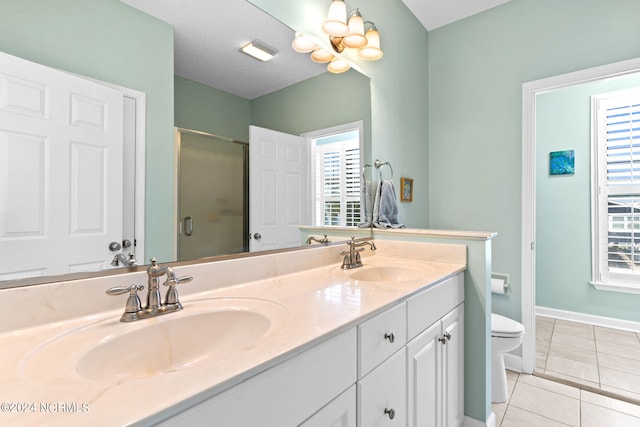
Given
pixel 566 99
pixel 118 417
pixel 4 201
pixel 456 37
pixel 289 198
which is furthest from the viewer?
pixel 566 99

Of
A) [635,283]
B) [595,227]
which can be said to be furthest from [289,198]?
[635,283]

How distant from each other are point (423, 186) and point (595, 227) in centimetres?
180

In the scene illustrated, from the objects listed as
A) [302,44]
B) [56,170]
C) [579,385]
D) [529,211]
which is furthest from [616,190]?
[56,170]

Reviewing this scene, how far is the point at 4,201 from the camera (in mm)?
708

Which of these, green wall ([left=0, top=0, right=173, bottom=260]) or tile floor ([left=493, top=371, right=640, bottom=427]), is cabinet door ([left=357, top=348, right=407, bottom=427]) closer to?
green wall ([left=0, top=0, right=173, bottom=260])

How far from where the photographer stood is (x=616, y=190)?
2.89 m

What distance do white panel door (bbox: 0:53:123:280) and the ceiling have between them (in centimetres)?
33

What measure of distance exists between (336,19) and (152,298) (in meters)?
1.57

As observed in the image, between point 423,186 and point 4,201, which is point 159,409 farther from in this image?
point 423,186

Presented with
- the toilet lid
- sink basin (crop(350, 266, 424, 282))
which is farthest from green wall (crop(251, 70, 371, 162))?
the toilet lid

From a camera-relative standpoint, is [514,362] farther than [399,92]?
No

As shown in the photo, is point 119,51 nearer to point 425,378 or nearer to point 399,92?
point 425,378

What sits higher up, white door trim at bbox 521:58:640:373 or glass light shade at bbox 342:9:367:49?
glass light shade at bbox 342:9:367:49

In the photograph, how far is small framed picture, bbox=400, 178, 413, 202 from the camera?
235 centimetres
